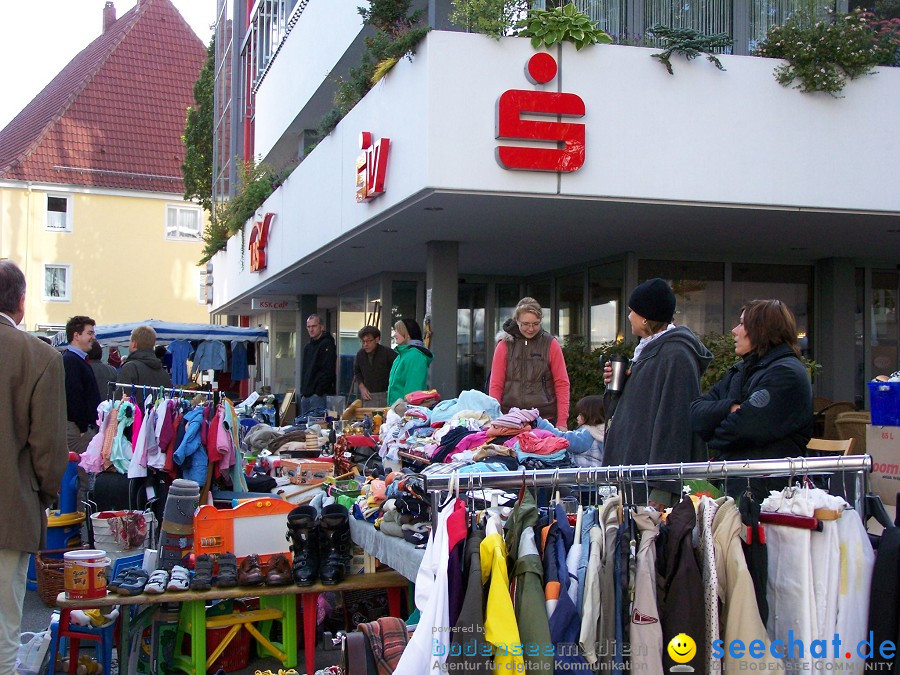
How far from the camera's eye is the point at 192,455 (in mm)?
7129

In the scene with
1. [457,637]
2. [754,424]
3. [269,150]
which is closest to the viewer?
[457,637]

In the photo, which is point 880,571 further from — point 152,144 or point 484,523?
point 152,144

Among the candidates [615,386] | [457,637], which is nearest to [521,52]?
[615,386]

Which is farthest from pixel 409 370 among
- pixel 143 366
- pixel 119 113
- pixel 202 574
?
pixel 119 113

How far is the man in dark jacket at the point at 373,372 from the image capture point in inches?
440

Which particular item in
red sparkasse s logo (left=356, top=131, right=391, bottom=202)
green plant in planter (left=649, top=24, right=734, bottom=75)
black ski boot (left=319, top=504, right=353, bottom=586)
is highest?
green plant in planter (left=649, top=24, right=734, bottom=75)

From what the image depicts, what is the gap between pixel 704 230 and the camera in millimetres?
10359

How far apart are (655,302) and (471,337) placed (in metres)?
11.8

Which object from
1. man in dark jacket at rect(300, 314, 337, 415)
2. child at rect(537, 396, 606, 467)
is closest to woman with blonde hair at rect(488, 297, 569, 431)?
child at rect(537, 396, 606, 467)

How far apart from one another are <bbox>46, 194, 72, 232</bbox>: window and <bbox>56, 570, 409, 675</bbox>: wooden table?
Result: 30.8m

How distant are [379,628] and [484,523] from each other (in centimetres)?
87

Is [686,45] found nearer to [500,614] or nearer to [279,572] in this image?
[279,572]

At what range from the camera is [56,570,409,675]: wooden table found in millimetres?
4738

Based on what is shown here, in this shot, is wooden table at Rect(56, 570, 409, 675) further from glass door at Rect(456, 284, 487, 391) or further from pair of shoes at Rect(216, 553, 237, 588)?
glass door at Rect(456, 284, 487, 391)
